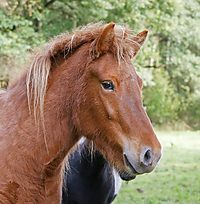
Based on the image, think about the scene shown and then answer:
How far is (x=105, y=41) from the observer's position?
230 centimetres

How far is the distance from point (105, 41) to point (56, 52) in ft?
1.55

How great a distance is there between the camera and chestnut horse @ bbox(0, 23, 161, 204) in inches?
85.6

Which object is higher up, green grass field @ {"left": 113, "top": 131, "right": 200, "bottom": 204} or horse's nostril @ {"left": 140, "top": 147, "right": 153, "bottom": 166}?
horse's nostril @ {"left": 140, "top": 147, "right": 153, "bottom": 166}

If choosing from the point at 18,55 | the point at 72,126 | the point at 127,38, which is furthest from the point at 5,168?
the point at 18,55

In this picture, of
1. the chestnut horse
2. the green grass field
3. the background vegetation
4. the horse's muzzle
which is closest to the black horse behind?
the chestnut horse

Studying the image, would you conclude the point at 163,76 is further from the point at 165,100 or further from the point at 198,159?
the point at 198,159

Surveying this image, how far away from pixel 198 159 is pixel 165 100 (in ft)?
37.7

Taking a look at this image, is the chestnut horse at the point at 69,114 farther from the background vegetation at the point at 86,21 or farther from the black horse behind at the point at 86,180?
the black horse behind at the point at 86,180

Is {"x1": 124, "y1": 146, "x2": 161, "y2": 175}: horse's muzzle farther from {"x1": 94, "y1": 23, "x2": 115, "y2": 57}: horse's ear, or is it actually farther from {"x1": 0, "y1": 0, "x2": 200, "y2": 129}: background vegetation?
{"x1": 0, "y1": 0, "x2": 200, "y2": 129}: background vegetation

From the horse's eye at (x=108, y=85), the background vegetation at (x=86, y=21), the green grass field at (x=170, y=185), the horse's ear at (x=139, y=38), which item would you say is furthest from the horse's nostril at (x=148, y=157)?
the green grass field at (x=170, y=185)

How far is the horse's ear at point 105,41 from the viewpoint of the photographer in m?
2.24

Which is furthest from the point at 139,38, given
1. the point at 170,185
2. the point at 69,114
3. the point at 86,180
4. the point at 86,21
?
the point at 86,21

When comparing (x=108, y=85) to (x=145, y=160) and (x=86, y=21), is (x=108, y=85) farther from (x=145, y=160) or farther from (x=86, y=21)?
(x=86, y=21)

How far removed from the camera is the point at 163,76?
23.2 meters
